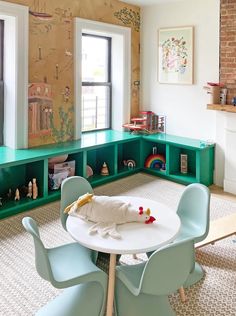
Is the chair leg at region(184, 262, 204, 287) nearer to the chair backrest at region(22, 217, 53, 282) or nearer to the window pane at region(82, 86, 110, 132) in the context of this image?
the chair backrest at region(22, 217, 53, 282)

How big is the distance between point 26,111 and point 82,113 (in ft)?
3.77

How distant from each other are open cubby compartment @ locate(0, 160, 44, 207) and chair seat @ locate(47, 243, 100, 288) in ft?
5.70

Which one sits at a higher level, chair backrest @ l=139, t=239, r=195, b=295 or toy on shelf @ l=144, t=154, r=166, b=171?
toy on shelf @ l=144, t=154, r=166, b=171

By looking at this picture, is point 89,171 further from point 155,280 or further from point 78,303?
point 155,280

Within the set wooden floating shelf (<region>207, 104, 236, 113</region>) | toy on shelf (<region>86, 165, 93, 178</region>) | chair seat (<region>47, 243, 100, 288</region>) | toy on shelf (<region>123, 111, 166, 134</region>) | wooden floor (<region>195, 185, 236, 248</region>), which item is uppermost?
wooden floating shelf (<region>207, 104, 236, 113</region>)

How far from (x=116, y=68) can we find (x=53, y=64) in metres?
1.29

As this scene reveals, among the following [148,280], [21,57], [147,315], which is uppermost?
[21,57]

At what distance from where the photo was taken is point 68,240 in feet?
10.3

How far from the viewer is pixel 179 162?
16.4ft

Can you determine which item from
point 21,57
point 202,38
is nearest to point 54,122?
point 21,57

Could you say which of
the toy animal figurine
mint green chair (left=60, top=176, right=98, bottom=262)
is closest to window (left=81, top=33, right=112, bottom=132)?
the toy animal figurine

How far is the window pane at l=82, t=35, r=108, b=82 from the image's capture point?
5.04 metres

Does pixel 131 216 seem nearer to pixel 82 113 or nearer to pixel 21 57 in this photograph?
pixel 21 57

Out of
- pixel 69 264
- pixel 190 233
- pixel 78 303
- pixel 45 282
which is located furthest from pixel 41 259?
pixel 190 233
